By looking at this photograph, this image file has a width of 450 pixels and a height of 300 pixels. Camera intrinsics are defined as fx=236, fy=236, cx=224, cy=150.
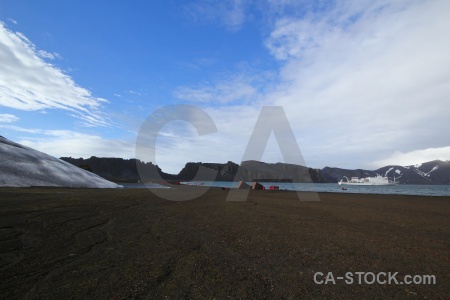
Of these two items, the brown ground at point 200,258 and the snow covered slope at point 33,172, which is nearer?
the brown ground at point 200,258

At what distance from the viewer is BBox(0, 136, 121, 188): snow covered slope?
27.3 meters

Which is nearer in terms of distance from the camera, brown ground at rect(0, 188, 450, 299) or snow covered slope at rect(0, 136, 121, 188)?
brown ground at rect(0, 188, 450, 299)

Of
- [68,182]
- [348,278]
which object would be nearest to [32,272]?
[348,278]

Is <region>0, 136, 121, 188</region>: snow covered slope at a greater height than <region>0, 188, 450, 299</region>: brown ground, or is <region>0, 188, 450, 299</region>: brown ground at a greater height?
<region>0, 136, 121, 188</region>: snow covered slope

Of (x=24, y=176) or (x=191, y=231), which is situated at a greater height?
(x=24, y=176)

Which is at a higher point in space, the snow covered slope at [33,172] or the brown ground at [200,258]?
the snow covered slope at [33,172]

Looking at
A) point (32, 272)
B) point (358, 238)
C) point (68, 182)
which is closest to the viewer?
point (32, 272)

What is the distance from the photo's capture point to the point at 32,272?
466 cm

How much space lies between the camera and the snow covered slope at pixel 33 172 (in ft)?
89.5

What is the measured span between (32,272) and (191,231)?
5.02 metres

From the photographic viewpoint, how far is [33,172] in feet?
101

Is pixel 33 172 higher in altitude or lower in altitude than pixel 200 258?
higher

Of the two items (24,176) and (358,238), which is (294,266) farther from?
(24,176)

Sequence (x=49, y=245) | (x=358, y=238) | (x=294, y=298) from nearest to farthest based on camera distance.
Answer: (x=294, y=298) → (x=49, y=245) → (x=358, y=238)
